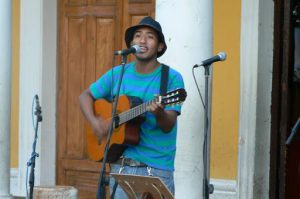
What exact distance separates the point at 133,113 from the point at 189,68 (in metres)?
1.06

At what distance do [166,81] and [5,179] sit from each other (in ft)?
10.9

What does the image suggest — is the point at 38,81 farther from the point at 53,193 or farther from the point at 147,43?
the point at 147,43

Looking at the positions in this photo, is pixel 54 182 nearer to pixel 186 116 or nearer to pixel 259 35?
pixel 259 35

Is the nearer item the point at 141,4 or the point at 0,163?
the point at 0,163

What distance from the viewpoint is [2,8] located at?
780 centimetres

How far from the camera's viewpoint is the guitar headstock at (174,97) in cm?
460

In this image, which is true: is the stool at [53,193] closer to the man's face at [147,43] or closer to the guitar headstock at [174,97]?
the man's face at [147,43]

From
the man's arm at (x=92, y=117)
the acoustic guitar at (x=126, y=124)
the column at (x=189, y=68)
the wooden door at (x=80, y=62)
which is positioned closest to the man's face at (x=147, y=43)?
the acoustic guitar at (x=126, y=124)

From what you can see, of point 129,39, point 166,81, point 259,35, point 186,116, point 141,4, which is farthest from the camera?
point 141,4

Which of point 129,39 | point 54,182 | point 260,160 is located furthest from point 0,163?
point 129,39

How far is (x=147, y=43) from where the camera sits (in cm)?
498

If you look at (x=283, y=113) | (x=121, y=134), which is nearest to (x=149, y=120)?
(x=121, y=134)

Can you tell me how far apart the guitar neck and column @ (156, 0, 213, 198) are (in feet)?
3.07

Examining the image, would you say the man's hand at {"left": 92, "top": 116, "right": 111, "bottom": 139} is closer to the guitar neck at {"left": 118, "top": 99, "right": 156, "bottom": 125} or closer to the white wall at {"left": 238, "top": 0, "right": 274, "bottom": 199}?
the guitar neck at {"left": 118, "top": 99, "right": 156, "bottom": 125}
